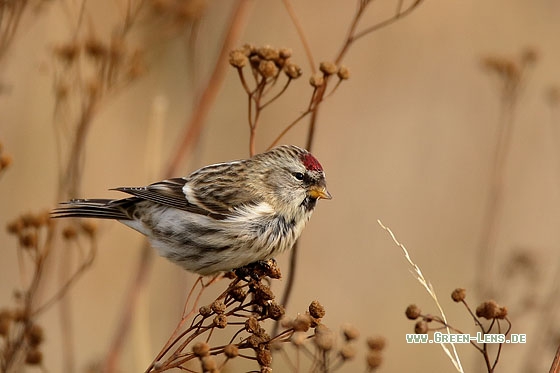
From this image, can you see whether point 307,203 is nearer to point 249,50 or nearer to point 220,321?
point 249,50

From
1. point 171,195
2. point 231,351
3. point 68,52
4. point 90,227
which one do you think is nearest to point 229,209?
point 171,195

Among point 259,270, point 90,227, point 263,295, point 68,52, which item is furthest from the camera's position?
point 68,52

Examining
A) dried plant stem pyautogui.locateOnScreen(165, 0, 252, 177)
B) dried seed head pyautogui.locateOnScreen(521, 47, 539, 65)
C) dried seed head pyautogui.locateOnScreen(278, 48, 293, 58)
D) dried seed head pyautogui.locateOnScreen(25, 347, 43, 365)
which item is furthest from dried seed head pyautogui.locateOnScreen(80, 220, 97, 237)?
dried seed head pyautogui.locateOnScreen(521, 47, 539, 65)

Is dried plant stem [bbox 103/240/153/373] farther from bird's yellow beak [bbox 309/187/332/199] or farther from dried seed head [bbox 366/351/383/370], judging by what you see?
dried seed head [bbox 366/351/383/370]

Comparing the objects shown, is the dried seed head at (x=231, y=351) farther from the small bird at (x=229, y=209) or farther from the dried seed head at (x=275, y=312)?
the small bird at (x=229, y=209)

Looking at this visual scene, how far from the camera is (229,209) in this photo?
15.7ft

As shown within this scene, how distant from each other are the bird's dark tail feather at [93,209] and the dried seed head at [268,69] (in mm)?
1322

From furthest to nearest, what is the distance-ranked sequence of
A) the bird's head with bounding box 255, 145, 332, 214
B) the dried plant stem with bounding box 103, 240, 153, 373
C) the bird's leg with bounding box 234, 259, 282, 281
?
the bird's head with bounding box 255, 145, 332, 214 < the dried plant stem with bounding box 103, 240, 153, 373 < the bird's leg with bounding box 234, 259, 282, 281

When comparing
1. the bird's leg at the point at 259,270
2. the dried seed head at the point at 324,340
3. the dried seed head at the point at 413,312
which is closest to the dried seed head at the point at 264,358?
the dried seed head at the point at 324,340

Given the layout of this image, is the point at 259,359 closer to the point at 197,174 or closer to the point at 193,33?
the point at 197,174

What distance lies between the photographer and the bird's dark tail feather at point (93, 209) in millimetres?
4571

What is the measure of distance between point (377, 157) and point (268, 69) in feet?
21.0

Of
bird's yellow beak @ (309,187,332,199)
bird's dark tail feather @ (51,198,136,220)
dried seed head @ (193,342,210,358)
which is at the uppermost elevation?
bird's yellow beak @ (309,187,332,199)

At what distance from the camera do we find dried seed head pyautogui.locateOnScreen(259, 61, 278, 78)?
4051mm
